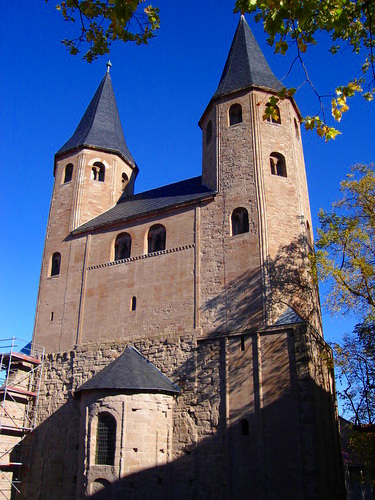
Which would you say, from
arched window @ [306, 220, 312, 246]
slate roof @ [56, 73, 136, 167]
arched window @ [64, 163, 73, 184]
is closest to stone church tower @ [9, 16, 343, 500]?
arched window @ [306, 220, 312, 246]

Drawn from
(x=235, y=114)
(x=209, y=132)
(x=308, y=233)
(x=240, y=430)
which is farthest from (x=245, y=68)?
(x=240, y=430)

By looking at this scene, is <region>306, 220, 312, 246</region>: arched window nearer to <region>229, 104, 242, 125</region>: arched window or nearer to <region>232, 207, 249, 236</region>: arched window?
<region>232, 207, 249, 236</region>: arched window

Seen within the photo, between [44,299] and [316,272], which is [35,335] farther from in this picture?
[316,272]

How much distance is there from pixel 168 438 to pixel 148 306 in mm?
5239

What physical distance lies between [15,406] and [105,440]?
613 centimetres

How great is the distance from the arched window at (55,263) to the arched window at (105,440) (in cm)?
886

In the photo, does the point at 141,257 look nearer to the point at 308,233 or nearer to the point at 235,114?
the point at 308,233

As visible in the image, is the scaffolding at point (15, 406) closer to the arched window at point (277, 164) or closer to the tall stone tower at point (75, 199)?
the tall stone tower at point (75, 199)

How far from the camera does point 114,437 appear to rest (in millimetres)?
16438

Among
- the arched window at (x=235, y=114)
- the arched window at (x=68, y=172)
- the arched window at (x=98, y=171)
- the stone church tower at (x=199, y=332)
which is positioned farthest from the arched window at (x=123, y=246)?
the arched window at (x=235, y=114)

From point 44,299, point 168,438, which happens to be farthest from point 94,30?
point 44,299

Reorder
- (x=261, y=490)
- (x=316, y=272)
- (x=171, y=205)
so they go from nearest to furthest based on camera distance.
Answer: (x=261, y=490) → (x=316, y=272) → (x=171, y=205)

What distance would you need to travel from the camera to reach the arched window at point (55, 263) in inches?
939

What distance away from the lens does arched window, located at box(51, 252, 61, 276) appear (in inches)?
939
